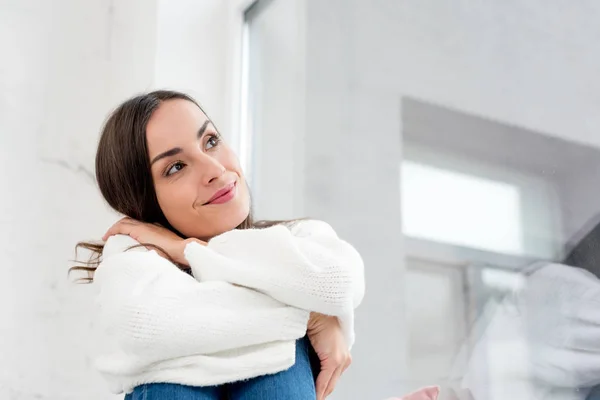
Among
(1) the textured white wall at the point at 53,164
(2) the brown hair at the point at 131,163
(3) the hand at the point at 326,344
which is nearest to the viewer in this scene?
(3) the hand at the point at 326,344

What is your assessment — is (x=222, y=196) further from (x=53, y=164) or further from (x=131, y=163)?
(x=53, y=164)

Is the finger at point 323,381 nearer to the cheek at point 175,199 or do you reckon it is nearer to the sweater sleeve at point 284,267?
the sweater sleeve at point 284,267

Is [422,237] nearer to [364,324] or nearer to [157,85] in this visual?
[364,324]

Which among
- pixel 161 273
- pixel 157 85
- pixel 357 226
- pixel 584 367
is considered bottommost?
pixel 584 367

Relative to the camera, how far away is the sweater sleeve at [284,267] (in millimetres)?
769

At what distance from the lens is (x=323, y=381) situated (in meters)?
0.85

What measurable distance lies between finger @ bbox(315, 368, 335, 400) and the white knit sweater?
0.08 meters

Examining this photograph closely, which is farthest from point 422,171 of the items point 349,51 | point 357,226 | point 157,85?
point 157,85

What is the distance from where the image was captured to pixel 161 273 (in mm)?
785

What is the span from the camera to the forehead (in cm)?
93

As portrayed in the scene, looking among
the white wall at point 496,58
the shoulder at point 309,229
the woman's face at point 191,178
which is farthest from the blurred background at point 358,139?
the woman's face at point 191,178

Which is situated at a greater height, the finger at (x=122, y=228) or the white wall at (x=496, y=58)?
the white wall at (x=496, y=58)

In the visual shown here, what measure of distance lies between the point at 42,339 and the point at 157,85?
1.86 ft

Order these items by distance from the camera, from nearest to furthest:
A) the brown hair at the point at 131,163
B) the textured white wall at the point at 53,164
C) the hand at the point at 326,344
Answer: the hand at the point at 326,344 < the brown hair at the point at 131,163 < the textured white wall at the point at 53,164
